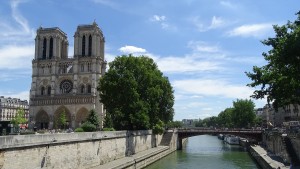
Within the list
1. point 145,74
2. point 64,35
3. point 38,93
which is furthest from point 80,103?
point 145,74

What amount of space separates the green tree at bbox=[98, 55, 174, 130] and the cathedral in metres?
42.1

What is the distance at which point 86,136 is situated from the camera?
30953 mm

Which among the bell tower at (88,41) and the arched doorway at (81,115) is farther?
the bell tower at (88,41)

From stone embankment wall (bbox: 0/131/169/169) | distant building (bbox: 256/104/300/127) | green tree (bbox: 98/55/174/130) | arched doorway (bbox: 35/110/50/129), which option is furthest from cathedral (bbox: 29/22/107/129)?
stone embankment wall (bbox: 0/131/169/169)

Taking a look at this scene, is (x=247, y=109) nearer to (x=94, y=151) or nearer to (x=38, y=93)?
(x=38, y=93)

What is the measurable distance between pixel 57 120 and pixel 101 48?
22.1 metres

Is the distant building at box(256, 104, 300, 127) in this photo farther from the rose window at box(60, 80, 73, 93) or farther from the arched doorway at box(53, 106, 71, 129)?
the rose window at box(60, 80, 73, 93)

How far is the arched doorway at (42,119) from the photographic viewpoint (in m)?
97.7

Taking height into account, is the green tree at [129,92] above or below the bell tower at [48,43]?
below

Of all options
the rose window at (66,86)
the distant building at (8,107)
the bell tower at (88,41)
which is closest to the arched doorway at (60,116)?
the rose window at (66,86)

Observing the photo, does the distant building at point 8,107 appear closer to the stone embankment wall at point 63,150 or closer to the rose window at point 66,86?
the rose window at point 66,86

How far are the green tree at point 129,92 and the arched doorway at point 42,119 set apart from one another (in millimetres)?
49840

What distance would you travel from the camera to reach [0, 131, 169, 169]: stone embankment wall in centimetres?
2034

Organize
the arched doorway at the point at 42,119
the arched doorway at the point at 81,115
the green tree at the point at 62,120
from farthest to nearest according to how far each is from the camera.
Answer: the arched doorway at the point at 42,119
the arched doorway at the point at 81,115
the green tree at the point at 62,120
